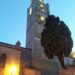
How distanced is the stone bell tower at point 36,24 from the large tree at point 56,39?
36.8 feet

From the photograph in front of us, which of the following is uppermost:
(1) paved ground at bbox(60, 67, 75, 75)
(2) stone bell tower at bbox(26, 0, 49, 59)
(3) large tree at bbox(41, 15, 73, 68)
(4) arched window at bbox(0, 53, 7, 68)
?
(2) stone bell tower at bbox(26, 0, 49, 59)

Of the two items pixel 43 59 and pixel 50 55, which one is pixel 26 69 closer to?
pixel 43 59

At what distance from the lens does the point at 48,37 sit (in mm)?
26312

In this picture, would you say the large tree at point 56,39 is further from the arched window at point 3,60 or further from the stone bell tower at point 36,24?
the stone bell tower at point 36,24

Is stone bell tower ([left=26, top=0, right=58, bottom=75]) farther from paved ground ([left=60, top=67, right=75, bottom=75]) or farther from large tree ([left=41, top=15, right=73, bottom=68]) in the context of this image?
large tree ([left=41, top=15, right=73, bottom=68])

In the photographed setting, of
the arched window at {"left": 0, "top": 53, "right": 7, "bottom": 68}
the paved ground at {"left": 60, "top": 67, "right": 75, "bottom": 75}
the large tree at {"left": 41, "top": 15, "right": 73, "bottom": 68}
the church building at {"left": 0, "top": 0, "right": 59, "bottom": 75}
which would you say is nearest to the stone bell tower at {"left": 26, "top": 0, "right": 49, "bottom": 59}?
the church building at {"left": 0, "top": 0, "right": 59, "bottom": 75}

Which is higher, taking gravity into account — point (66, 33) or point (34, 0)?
point (34, 0)

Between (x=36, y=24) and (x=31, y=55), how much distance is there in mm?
8501

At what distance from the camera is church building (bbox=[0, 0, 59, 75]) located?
1198 inches

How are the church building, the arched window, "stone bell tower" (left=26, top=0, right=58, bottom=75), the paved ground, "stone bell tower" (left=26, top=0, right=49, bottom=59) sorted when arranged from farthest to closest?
"stone bell tower" (left=26, top=0, right=49, bottom=59) → "stone bell tower" (left=26, top=0, right=58, bottom=75) → the church building → the arched window → the paved ground

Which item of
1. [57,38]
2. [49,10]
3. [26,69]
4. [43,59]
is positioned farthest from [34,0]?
[57,38]

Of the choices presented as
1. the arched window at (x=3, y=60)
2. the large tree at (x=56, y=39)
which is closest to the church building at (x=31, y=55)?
the arched window at (x=3, y=60)

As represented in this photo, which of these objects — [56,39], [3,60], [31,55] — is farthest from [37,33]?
[56,39]

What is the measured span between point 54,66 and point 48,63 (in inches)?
53.7
